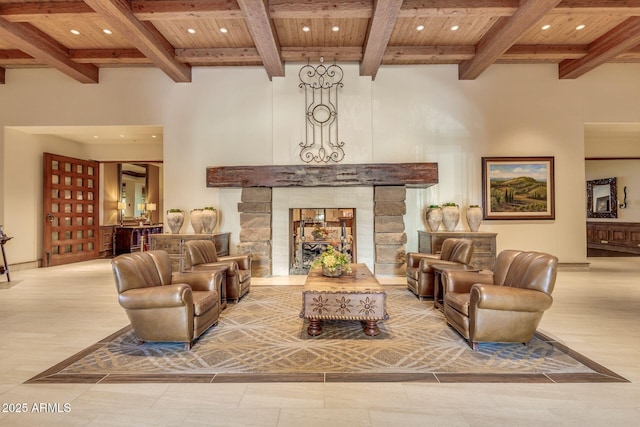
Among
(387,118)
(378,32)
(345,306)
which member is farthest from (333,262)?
(387,118)

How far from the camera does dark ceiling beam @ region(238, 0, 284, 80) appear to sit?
4.30m

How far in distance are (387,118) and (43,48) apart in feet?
19.7

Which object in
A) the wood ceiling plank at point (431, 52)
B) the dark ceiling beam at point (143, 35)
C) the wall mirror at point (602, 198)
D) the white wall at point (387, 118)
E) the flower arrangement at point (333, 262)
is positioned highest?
the wood ceiling plank at point (431, 52)

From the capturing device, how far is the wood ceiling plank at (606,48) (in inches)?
206

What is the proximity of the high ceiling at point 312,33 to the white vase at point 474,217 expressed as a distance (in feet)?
8.46

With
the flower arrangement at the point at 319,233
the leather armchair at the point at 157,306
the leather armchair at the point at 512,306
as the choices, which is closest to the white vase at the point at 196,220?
the flower arrangement at the point at 319,233

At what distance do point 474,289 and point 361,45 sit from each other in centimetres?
490

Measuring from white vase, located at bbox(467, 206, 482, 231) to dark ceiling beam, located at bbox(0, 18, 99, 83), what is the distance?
7.74 m

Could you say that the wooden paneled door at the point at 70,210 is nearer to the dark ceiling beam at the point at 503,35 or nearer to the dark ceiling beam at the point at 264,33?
the dark ceiling beam at the point at 264,33

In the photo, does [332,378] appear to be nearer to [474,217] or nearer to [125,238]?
[474,217]

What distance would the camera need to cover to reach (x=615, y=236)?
32.2 feet

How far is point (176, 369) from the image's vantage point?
8.35 ft

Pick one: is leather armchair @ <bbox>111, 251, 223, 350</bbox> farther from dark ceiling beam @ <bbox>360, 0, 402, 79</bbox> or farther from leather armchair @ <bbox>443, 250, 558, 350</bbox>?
dark ceiling beam @ <bbox>360, 0, 402, 79</bbox>

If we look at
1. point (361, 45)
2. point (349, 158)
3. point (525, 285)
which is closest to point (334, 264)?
point (525, 285)
